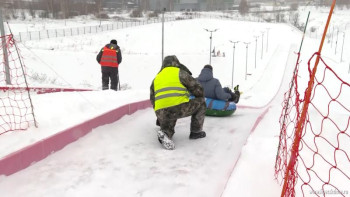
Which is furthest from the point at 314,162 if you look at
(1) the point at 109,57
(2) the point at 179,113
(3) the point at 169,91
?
(1) the point at 109,57

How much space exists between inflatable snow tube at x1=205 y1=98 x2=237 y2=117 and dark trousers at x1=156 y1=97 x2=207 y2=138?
1446 mm

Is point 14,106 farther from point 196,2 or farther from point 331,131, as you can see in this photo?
point 196,2

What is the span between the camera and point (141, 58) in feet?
102

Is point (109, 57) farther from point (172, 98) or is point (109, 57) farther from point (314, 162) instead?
point (314, 162)

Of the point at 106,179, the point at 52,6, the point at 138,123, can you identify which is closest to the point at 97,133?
the point at 138,123

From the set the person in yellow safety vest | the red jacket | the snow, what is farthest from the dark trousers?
the red jacket

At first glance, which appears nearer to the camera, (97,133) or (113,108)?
(97,133)

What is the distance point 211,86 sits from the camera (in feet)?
19.8

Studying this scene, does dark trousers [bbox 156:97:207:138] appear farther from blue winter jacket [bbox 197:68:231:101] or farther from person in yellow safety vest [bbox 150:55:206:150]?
blue winter jacket [bbox 197:68:231:101]

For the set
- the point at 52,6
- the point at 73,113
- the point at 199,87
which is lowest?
the point at 73,113

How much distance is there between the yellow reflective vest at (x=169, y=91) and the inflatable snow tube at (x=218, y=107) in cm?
184

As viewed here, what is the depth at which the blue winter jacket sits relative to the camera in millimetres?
5867

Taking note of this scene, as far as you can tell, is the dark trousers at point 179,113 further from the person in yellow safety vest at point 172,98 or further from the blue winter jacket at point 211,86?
the blue winter jacket at point 211,86

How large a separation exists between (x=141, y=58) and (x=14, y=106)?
26.8 metres
